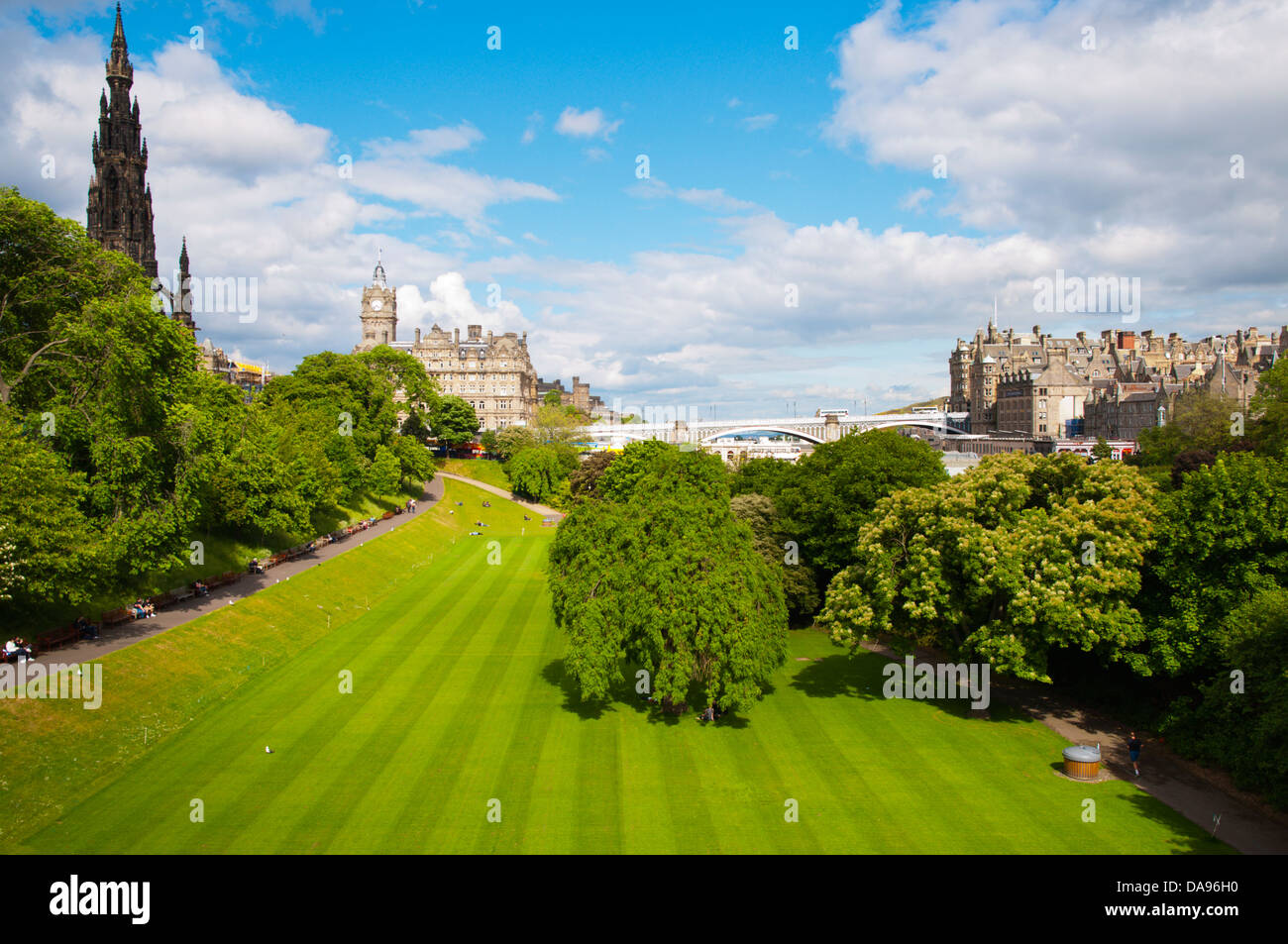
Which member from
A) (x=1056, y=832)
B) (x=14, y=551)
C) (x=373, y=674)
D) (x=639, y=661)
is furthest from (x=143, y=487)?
(x=1056, y=832)

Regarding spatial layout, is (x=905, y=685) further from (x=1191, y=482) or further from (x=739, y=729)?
(x=1191, y=482)

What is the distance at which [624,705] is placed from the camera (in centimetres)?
3092

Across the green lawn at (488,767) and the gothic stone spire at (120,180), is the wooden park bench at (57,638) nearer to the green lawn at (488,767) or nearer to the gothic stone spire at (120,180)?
the green lawn at (488,767)

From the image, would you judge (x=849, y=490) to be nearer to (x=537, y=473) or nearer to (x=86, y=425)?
(x=86, y=425)

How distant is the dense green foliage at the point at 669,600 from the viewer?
27.5 m

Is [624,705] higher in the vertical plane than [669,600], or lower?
lower

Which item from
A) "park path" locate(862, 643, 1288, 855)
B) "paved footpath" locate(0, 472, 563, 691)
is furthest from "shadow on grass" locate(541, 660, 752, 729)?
"paved footpath" locate(0, 472, 563, 691)

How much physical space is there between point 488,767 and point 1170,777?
20265 mm

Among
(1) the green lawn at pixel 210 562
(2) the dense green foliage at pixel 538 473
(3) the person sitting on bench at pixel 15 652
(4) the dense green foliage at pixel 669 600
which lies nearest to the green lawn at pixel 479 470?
(2) the dense green foliage at pixel 538 473

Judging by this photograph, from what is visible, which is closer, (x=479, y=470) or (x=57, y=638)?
(x=57, y=638)

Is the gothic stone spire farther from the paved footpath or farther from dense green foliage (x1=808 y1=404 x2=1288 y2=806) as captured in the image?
dense green foliage (x1=808 y1=404 x2=1288 y2=806)

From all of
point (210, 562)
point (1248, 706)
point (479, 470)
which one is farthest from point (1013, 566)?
point (479, 470)

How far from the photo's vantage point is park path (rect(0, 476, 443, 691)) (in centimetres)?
2911

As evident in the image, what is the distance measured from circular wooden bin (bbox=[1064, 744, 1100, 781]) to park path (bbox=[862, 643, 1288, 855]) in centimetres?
92
